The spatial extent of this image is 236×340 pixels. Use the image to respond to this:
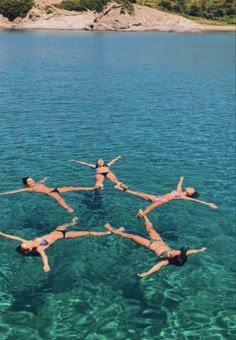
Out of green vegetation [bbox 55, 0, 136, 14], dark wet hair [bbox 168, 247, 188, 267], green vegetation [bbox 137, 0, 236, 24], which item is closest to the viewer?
dark wet hair [bbox 168, 247, 188, 267]

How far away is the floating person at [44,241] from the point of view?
1541 cm

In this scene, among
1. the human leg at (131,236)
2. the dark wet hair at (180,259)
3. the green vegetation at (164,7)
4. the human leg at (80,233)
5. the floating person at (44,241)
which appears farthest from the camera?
the green vegetation at (164,7)

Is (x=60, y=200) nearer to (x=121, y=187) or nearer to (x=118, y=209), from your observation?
(x=118, y=209)

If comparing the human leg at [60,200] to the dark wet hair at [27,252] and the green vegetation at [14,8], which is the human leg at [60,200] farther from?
the green vegetation at [14,8]

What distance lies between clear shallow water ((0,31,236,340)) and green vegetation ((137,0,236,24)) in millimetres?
142047

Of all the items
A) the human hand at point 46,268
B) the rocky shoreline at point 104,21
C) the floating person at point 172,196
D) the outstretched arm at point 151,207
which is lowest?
the human hand at point 46,268

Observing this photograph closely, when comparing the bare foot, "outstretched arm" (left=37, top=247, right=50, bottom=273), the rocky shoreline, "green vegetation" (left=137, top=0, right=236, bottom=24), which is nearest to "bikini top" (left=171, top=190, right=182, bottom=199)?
the bare foot

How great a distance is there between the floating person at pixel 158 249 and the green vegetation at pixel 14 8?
5682 inches

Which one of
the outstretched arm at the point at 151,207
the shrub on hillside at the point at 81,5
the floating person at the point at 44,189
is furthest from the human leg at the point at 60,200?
the shrub on hillside at the point at 81,5

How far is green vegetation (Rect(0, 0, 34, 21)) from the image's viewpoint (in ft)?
479

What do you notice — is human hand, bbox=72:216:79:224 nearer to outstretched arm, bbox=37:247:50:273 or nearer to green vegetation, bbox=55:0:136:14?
outstretched arm, bbox=37:247:50:273

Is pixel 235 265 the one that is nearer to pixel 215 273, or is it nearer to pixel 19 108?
pixel 215 273

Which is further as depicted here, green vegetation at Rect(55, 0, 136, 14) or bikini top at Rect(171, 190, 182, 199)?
green vegetation at Rect(55, 0, 136, 14)

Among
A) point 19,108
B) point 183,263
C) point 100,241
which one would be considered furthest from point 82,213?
point 19,108
